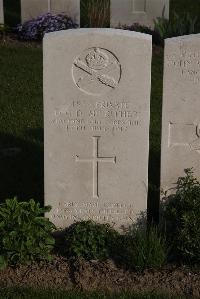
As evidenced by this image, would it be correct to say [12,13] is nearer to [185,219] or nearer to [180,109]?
[180,109]

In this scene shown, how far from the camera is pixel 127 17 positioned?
13273 mm

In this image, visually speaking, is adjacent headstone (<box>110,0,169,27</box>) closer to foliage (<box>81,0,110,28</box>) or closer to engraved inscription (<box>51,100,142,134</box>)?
foliage (<box>81,0,110,28</box>)

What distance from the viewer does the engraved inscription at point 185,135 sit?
5770mm

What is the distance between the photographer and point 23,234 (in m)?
5.42

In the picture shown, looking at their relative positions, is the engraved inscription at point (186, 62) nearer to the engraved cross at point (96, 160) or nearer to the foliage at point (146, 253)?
the engraved cross at point (96, 160)

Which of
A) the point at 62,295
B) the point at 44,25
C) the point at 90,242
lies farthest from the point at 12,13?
the point at 62,295

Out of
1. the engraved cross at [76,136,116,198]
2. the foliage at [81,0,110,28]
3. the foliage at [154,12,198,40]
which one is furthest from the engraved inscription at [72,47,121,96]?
the foliage at [81,0,110,28]

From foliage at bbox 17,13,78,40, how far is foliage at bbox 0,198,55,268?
725 cm

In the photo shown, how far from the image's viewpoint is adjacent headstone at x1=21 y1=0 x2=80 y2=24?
42.4ft

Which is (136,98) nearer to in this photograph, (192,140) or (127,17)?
(192,140)

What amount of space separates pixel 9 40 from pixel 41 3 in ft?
3.11

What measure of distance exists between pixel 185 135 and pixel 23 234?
1488mm

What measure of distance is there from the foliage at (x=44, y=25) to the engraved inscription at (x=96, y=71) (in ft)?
23.0

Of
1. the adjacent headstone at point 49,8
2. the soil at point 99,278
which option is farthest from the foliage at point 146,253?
the adjacent headstone at point 49,8
